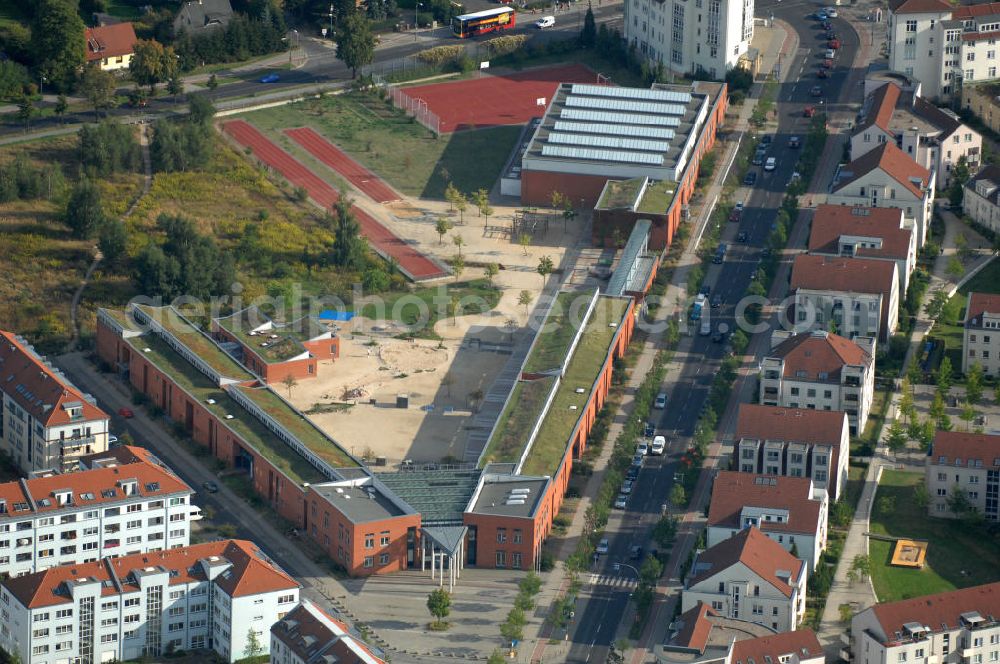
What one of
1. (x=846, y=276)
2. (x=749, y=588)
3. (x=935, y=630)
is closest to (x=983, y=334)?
(x=846, y=276)

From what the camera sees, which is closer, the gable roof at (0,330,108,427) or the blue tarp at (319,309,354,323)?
the gable roof at (0,330,108,427)

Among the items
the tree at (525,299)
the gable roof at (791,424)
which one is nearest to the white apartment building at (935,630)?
the gable roof at (791,424)

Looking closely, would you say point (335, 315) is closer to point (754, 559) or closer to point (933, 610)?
point (754, 559)

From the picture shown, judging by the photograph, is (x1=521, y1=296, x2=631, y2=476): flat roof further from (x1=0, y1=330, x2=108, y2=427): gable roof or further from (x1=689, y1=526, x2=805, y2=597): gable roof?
(x1=0, y1=330, x2=108, y2=427): gable roof

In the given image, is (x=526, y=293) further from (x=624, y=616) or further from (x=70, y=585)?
(x=70, y=585)

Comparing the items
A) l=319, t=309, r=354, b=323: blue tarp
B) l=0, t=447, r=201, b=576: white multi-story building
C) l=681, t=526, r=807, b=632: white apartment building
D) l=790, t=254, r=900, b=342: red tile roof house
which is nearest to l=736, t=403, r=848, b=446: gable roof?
l=681, t=526, r=807, b=632: white apartment building
